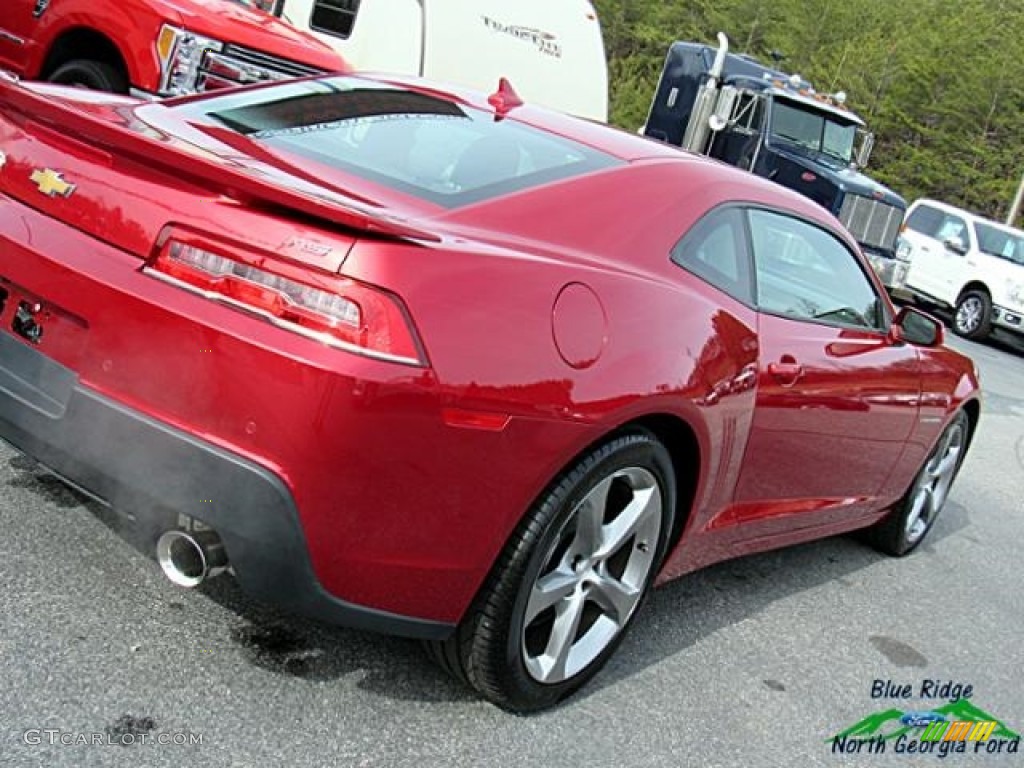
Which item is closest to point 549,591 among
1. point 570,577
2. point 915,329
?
point 570,577

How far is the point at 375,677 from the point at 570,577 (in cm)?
55

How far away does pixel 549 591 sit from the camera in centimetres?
278

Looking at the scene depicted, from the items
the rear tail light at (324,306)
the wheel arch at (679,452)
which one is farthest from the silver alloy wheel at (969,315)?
the rear tail light at (324,306)

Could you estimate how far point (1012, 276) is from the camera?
1614 centimetres

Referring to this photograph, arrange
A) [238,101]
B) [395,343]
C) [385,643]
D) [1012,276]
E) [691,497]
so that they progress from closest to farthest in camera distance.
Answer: [395,343] → [385,643] → [691,497] → [238,101] → [1012,276]

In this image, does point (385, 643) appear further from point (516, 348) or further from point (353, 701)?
point (516, 348)

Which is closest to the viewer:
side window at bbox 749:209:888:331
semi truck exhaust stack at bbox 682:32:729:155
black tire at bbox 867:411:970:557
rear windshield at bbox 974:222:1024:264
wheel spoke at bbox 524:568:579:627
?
wheel spoke at bbox 524:568:579:627

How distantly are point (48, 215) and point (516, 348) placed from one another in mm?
1152

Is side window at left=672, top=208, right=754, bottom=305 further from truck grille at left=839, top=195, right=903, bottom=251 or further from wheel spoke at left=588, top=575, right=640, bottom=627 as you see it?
truck grille at left=839, top=195, right=903, bottom=251

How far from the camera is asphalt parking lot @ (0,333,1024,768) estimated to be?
2.45 metres

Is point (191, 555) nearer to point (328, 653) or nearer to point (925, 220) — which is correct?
point (328, 653)

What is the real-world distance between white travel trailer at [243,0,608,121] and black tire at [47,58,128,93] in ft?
6.90

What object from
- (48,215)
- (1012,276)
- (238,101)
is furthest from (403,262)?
(1012,276)

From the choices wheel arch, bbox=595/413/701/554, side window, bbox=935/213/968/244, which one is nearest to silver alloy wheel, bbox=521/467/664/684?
wheel arch, bbox=595/413/701/554
